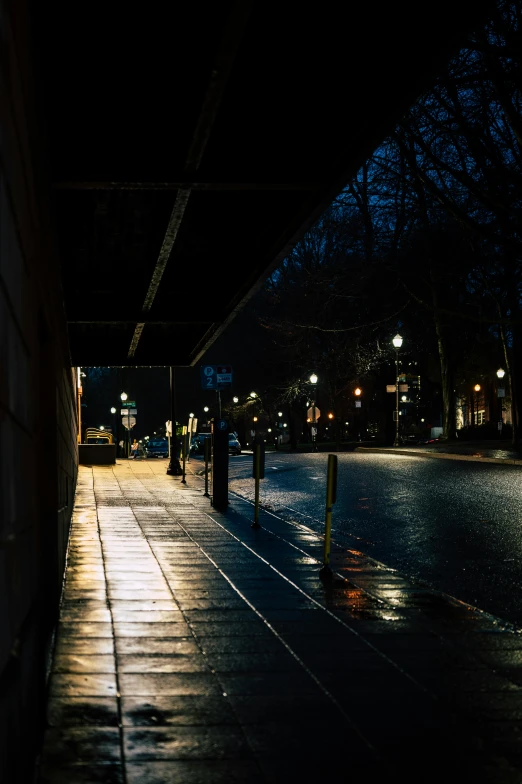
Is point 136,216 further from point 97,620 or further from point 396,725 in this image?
point 396,725

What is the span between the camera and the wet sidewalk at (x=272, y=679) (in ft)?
13.6

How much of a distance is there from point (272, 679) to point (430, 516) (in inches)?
401

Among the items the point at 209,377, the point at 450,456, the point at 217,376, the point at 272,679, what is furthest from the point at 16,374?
the point at 450,456

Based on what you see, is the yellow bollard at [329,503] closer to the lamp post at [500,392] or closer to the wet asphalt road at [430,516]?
the wet asphalt road at [430,516]

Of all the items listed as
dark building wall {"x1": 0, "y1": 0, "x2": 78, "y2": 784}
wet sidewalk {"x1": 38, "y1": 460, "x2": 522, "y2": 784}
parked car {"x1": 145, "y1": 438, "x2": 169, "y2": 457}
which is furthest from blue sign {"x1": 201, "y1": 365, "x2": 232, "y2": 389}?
parked car {"x1": 145, "y1": 438, "x2": 169, "y2": 457}

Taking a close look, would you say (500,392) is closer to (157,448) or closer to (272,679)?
(157,448)

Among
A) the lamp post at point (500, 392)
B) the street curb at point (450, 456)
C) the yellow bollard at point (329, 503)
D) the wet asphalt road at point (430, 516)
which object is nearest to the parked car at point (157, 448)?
the lamp post at point (500, 392)

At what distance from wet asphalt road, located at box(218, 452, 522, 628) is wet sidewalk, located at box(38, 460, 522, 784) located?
74cm

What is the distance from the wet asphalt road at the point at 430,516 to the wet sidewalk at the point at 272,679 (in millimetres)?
744

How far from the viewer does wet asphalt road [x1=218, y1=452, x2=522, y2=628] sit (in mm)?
9656

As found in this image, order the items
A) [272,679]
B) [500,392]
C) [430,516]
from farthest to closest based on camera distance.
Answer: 1. [500,392]
2. [430,516]
3. [272,679]

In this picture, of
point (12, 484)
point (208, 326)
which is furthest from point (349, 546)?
point (12, 484)

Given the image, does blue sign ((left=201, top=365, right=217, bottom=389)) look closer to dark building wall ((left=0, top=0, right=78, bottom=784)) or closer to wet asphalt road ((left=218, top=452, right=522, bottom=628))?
wet asphalt road ((left=218, top=452, right=522, bottom=628))

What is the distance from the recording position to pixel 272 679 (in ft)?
17.9
